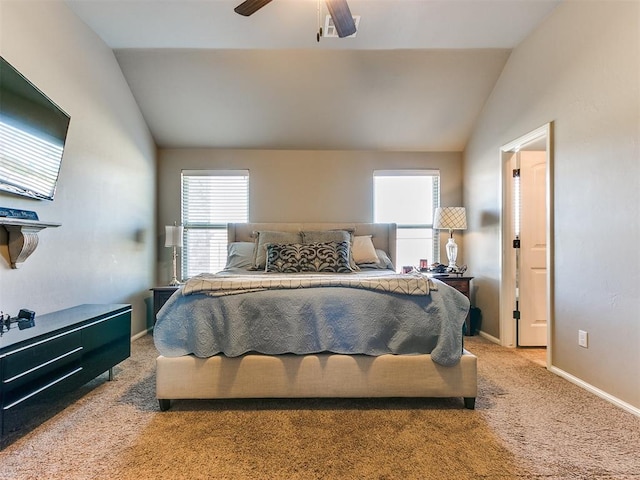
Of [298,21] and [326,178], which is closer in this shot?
[298,21]

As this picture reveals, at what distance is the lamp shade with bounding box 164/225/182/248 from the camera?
411 centimetres

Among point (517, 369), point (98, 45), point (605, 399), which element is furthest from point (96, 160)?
point (605, 399)

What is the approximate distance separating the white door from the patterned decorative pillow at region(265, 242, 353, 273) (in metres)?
1.82

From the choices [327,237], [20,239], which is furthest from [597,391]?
[20,239]

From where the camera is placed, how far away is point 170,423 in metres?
2.01

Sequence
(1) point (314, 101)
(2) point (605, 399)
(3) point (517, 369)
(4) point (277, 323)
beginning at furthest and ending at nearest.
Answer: (1) point (314, 101) < (3) point (517, 369) < (2) point (605, 399) < (4) point (277, 323)

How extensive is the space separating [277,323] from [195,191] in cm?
310

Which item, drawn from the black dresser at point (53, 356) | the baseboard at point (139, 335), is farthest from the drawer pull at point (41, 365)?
the baseboard at point (139, 335)

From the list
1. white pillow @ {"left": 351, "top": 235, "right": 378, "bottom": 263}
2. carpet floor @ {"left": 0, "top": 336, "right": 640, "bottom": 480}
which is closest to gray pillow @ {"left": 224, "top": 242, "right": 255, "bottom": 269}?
white pillow @ {"left": 351, "top": 235, "right": 378, "bottom": 263}

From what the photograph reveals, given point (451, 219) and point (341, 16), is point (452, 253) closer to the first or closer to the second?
point (451, 219)

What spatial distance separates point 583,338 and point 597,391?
0.36 meters

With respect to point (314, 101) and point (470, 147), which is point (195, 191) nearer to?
point (314, 101)

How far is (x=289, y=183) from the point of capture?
4.59m

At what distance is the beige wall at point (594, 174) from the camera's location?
2.18m
